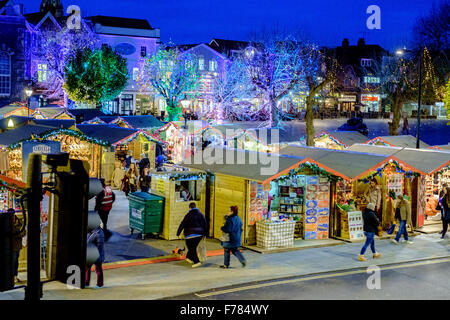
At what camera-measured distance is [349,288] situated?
1145cm

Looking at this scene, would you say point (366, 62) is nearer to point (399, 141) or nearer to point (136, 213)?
point (399, 141)

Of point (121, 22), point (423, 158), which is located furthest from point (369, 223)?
point (121, 22)

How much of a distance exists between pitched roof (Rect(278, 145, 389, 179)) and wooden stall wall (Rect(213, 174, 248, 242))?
242 cm

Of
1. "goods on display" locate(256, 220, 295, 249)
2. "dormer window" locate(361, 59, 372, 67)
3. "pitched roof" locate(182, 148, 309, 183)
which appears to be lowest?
"goods on display" locate(256, 220, 295, 249)

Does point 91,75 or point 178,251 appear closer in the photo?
point 178,251

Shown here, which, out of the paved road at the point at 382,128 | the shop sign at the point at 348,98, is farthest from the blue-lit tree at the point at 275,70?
the shop sign at the point at 348,98

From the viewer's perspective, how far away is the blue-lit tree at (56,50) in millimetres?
55531

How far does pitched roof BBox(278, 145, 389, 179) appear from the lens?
16375 millimetres

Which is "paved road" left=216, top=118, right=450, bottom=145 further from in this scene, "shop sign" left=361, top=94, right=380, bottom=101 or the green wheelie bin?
the green wheelie bin

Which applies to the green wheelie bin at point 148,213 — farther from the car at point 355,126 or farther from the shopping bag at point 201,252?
the car at point 355,126

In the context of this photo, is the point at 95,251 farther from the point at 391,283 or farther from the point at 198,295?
the point at 391,283

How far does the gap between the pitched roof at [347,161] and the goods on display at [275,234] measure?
218cm

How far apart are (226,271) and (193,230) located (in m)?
1.19

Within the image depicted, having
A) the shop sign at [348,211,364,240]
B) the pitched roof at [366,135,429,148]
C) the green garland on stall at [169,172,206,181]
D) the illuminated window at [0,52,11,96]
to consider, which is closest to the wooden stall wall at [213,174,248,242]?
the green garland on stall at [169,172,206,181]
